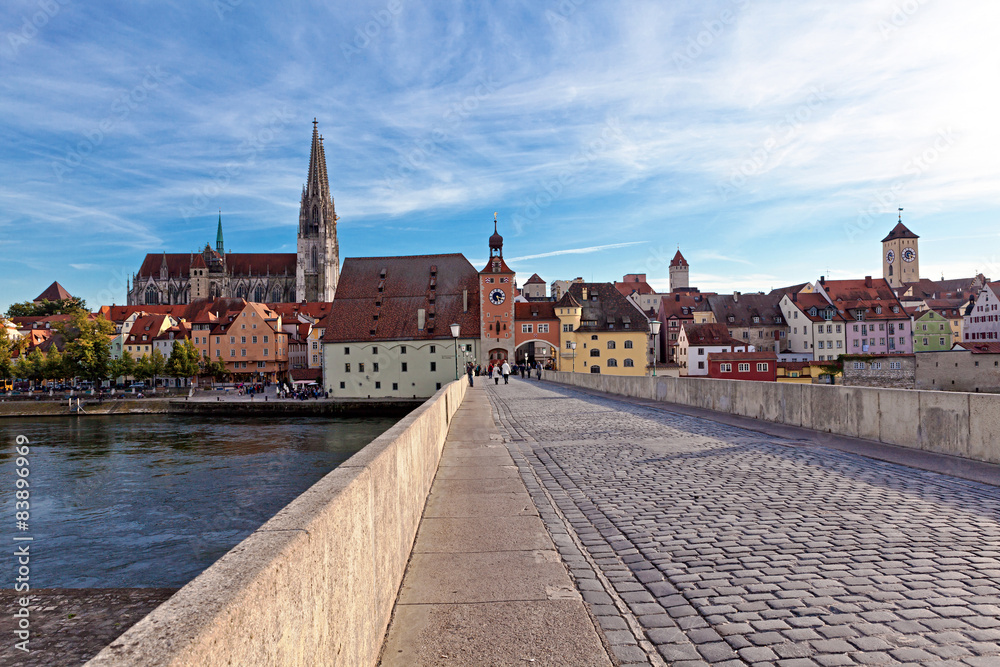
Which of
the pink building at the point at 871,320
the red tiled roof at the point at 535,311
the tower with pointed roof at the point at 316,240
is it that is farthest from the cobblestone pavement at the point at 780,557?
the tower with pointed roof at the point at 316,240

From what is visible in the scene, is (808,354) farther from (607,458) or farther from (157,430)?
(607,458)

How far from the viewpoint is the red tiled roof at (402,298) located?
82.4 m

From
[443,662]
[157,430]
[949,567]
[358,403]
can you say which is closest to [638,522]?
[949,567]

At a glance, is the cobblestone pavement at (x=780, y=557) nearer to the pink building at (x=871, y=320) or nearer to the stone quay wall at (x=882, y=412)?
the stone quay wall at (x=882, y=412)

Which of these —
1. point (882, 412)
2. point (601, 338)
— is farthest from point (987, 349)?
point (882, 412)

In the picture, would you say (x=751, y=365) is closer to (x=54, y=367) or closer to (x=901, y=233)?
(x=54, y=367)

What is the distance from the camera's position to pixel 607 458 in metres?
10.6

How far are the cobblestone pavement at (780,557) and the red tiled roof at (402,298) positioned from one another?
7325 centimetres

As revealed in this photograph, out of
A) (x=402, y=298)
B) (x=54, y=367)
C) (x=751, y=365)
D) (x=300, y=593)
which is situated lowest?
(x=751, y=365)

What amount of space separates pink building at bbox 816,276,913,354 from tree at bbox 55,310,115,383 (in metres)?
97.5

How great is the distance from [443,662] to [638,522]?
3.37 m

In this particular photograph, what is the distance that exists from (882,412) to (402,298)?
3050 inches

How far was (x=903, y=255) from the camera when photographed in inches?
6427

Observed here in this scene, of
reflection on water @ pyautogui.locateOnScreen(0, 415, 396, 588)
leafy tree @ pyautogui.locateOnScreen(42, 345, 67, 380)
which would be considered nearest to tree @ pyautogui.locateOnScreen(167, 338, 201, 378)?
leafy tree @ pyautogui.locateOnScreen(42, 345, 67, 380)
